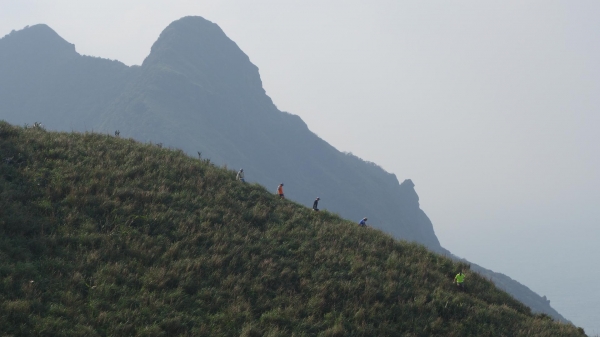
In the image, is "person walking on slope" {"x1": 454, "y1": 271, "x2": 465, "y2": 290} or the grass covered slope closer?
the grass covered slope

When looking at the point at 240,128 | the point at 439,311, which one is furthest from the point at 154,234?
the point at 240,128

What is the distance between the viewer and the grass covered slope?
457 inches

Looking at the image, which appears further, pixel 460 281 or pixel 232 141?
pixel 232 141

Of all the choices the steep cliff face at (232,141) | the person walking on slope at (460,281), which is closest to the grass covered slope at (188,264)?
the person walking on slope at (460,281)

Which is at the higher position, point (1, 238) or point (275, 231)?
point (275, 231)

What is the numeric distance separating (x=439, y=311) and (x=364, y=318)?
316cm

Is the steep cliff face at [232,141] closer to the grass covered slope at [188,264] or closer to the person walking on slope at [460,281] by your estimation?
the grass covered slope at [188,264]

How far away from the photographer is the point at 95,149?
Result: 68.6 feet

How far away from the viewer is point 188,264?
45.9 feet

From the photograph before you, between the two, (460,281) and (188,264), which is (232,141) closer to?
(460,281)

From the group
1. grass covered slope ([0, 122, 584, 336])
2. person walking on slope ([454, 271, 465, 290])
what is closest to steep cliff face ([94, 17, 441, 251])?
grass covered slope ([0, 122, 584, 336])

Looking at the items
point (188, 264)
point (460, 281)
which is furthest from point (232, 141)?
point (188, 264)

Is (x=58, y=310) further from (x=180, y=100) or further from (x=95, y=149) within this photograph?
(x=180, y=100)

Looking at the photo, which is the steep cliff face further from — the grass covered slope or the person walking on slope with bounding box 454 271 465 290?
the person walking on slope with bounding box 454 271 465 290
